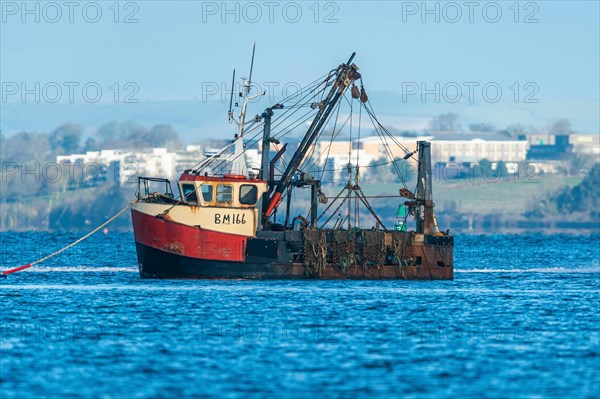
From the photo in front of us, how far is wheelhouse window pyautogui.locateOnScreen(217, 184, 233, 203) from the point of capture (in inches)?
2904

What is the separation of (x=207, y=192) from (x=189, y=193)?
3.09 feet

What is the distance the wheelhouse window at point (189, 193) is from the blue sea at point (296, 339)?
446 centimetres

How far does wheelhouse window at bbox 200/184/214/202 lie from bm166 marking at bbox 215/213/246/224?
1.13 metres

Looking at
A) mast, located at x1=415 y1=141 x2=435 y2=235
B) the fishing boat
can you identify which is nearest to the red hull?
the fishing boat

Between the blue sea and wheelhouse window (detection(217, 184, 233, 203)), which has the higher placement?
wheelhouse window (detection(217, 184, 233, 203))

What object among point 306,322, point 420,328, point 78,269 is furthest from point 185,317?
point 78,269

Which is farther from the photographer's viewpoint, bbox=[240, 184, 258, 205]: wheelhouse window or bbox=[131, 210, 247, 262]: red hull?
bbox=[240, 184, 258, 205]: wheelhouse window

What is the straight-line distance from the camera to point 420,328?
183ft

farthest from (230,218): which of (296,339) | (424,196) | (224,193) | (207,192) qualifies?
(296,339)

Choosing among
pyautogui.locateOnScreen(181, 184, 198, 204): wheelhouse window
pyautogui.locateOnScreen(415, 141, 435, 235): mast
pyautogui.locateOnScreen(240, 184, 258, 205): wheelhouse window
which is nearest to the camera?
pyautogui.locateOnScreen(181, 184, 198, 204): wheelhouse window

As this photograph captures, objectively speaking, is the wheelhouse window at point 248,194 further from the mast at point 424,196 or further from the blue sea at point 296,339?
the mast at point 424,196

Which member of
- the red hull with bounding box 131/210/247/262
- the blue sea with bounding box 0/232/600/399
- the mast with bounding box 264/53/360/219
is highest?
the mast with bounding box 264/53/360/219

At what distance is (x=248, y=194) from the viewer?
244ft

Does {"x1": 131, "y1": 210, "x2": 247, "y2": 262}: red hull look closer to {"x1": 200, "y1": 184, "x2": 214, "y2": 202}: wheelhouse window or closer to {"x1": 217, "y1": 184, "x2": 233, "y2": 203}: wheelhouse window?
{"x1": 200, "y1": 184, "x2": 214, "y2": 202}: wheelhouse window
